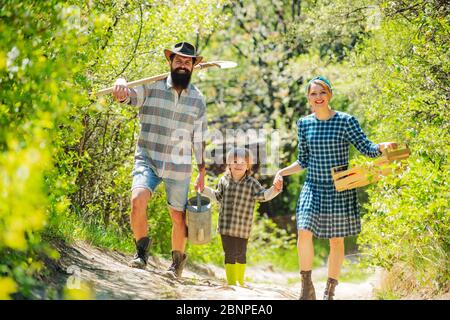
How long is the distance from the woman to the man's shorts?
44.3 inches

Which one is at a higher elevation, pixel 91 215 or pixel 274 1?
pixel 274 1

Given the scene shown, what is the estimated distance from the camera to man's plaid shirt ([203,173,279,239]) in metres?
7.39

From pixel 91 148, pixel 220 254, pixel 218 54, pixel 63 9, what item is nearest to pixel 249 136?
pixel 218 54

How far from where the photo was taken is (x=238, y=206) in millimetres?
7395

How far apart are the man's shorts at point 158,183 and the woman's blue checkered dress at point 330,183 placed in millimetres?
1127

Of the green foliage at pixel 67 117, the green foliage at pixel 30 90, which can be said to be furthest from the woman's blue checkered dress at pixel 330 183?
the green foliage at pixel 30 90

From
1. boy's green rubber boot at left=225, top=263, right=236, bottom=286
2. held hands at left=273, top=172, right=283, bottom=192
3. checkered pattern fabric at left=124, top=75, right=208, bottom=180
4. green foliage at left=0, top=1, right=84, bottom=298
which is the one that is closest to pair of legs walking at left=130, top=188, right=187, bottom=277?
checkered pattern fabric at left=124, top=75, right=208, bottom=180

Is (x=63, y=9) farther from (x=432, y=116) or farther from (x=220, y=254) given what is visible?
(x=220, y=254)

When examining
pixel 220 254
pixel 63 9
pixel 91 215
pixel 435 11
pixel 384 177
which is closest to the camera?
pixel 63 9

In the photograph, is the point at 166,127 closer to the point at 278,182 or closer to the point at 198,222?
the point at 198,222

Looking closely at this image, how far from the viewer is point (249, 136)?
17000 millimetres

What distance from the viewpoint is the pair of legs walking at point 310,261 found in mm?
6168

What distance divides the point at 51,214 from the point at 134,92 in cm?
180

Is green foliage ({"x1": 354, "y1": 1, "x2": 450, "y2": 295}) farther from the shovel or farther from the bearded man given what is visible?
the bearded man
